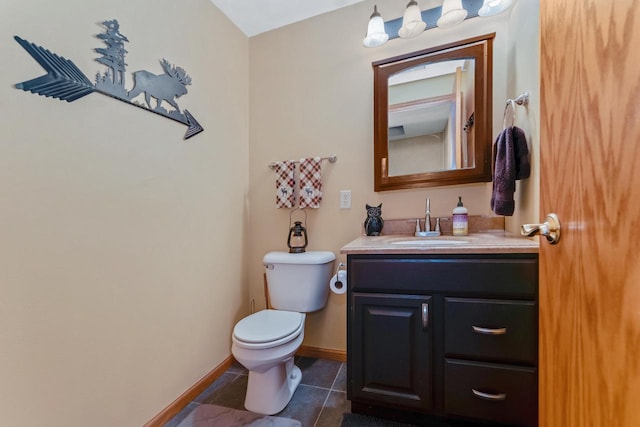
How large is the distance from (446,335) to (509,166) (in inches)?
32.5

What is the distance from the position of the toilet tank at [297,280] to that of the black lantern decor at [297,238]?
9cm

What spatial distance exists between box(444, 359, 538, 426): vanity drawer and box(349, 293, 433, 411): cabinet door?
95mm

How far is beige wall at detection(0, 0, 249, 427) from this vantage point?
0.83 meters

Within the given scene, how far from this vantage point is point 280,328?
4.35 ft

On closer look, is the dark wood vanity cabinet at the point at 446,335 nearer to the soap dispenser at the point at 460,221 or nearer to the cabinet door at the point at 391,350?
the cabinet door at the point at 391,350

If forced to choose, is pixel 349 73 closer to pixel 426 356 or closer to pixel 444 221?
pixel 444 221

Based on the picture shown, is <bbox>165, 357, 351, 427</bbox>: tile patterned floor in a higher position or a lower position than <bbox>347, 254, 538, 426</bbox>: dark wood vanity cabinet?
lower

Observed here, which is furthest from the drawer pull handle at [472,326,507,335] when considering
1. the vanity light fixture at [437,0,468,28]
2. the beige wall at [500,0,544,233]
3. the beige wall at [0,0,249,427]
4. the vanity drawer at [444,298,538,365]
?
the vanity light fixture at [437,0,468,28]

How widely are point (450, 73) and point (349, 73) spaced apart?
0.63m

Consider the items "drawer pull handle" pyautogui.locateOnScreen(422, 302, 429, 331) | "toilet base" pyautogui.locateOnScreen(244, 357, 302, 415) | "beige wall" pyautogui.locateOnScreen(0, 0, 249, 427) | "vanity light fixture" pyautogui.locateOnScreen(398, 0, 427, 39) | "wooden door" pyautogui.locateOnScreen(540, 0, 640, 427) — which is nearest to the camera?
"wooden door" pyautogui.locateOnScreen(540, 0, 640, 427)

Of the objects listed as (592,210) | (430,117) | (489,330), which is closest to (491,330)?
(489,330)

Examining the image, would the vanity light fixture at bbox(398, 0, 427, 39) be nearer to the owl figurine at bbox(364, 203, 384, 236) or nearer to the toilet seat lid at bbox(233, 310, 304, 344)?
the owl figurine at bbox(364, 203, 384, 236)

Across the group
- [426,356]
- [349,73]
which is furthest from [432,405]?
[349,73]

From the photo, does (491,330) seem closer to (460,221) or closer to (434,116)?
(460,221)
